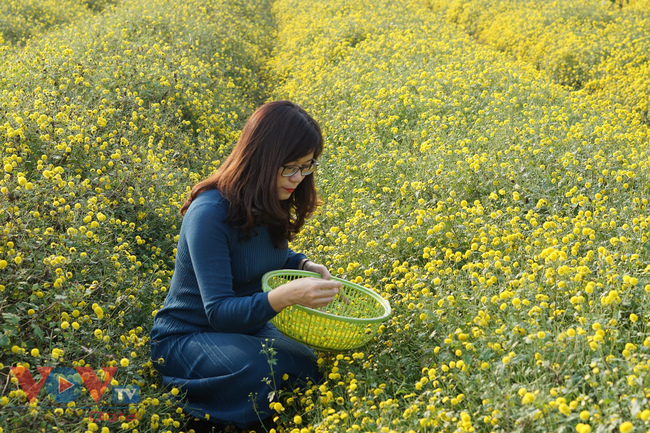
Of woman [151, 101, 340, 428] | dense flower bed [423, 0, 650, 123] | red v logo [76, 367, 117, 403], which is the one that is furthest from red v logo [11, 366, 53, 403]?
dense flower bed [423, 0, 650, 123]

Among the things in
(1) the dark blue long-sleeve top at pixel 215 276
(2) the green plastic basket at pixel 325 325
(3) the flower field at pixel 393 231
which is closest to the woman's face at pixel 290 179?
(1) the dark blue long-sleeve top at pixel 215 276

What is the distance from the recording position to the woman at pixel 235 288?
2.47 m

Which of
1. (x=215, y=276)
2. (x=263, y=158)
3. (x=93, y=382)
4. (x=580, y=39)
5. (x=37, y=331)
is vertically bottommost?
(x=93, y=382)

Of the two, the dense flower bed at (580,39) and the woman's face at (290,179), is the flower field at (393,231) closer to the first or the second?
the dense flower bed at (580,39)

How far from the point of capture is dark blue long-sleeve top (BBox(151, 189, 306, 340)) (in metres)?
2.45

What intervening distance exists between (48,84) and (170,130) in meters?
1.12

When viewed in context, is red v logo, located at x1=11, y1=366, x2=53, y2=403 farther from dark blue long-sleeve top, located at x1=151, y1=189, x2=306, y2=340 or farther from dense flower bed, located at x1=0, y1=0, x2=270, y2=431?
dark blue long-sleeve top, located at x1=151, y1=189, x2=306, y2=340

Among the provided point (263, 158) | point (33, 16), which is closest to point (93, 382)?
point (263, 158)

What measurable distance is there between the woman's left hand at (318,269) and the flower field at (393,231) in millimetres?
344

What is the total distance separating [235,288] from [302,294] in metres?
0.56

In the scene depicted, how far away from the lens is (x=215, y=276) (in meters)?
2.47

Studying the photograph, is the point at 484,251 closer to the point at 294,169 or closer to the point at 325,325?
the point at 325,325

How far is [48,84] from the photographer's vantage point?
4.84 meters

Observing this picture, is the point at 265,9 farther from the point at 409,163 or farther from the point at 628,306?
the point at 628,306
